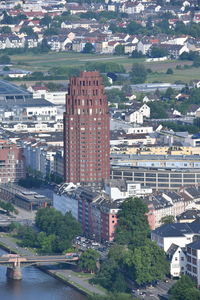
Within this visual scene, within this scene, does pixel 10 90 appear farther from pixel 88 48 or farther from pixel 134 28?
pixel 134 28

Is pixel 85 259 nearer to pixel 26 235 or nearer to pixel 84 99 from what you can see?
pixel 26 235

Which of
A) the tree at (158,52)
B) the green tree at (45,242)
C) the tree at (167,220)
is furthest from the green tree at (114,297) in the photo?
the tree at (158,52)

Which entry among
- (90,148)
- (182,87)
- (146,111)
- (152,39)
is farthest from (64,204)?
(152,39)

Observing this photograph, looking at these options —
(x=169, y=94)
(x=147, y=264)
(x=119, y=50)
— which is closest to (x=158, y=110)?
(x=169, y=94)

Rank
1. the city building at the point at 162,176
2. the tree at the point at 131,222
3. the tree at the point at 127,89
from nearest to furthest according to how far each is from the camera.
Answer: the tree at the point at 131,222 → the city building at the point at 162,176 → the tree at the point at 127,89

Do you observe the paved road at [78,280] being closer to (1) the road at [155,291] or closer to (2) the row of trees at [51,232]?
(1) the road at [155,291]

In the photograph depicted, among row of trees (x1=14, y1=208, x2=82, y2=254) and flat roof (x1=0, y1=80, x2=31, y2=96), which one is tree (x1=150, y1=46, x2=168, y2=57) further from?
row of trees (x1=14, y1=208, x2=82, y2=254)
